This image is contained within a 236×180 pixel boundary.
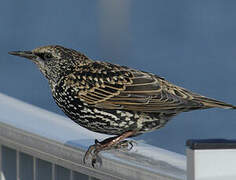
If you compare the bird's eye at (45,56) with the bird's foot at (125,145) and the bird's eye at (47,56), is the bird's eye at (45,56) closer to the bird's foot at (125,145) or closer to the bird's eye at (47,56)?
the bird's eye at (47,56)

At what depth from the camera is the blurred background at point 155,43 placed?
1898 centimetres

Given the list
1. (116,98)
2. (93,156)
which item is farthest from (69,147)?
(116,98)

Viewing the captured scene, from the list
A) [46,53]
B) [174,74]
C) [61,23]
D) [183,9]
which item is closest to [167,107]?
[46,53]

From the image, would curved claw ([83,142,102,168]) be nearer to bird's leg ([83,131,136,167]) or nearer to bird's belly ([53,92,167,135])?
bird's leg ([83,131,136,167])

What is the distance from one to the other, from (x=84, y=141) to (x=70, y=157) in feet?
0.84

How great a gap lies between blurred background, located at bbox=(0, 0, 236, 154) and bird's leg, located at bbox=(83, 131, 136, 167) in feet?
33.4

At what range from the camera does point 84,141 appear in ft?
14.9

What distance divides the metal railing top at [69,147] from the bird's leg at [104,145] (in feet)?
0.12

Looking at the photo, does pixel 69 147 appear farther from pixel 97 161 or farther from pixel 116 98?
pixel 116 98

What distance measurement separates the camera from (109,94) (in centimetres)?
486

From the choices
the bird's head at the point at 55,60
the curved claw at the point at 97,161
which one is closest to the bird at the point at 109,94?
the bird's head at the point at 55,60

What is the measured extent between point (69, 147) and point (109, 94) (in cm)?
62

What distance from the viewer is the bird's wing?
4.73 meters

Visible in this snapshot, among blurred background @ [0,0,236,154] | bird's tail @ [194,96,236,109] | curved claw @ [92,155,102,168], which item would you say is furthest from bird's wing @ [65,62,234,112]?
blurred background @ [0,0,236,154]
